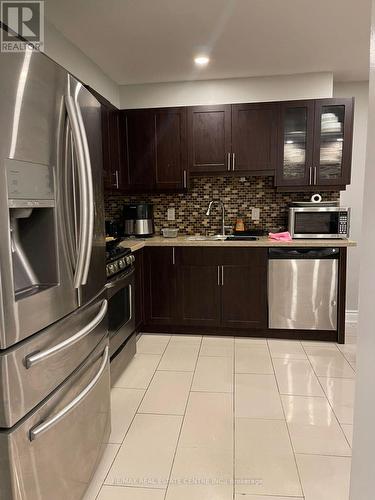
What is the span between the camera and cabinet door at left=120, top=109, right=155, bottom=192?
3602mm

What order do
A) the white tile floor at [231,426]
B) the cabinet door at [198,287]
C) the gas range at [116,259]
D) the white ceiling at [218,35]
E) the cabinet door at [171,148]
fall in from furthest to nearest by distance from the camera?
the cabinet door at [171,148] < the cabinet door at [198,287] < the gas range at [116,259] < the white ceiling at [218,35] < the white tile floor at [231,426]

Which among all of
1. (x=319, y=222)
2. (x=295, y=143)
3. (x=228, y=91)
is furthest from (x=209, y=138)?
(x=319, y=222)

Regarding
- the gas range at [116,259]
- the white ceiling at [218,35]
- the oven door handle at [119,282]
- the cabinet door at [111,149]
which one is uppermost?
the white ceiling at [218,35]

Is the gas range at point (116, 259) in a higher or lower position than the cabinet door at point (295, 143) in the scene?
lower

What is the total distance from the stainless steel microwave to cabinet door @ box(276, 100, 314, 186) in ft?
0.99

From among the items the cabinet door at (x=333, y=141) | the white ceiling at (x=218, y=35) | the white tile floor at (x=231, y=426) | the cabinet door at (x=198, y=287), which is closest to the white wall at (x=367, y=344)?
the white tile floor at (x=231, y=426)

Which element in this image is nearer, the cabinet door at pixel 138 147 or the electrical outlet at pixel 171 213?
the cabinet door at pixel 138 147

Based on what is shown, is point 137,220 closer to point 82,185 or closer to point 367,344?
point 82,185

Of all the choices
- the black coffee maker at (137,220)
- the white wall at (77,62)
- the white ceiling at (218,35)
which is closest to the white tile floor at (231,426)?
the black coffee maker at (137,220)

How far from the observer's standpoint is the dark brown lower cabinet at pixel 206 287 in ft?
11.0

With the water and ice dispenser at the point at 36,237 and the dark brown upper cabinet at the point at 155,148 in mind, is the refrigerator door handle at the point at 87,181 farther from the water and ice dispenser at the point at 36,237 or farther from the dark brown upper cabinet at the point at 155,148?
the dark brown upper cabinet at the point at 155,148

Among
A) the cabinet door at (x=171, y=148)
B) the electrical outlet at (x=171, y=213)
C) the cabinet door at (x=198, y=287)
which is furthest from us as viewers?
the electrical outlet at (x=171, y=213)

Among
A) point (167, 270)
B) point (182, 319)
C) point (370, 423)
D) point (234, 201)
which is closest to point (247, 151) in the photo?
point (234, 201)

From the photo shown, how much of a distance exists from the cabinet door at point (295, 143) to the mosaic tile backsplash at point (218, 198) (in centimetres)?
35
